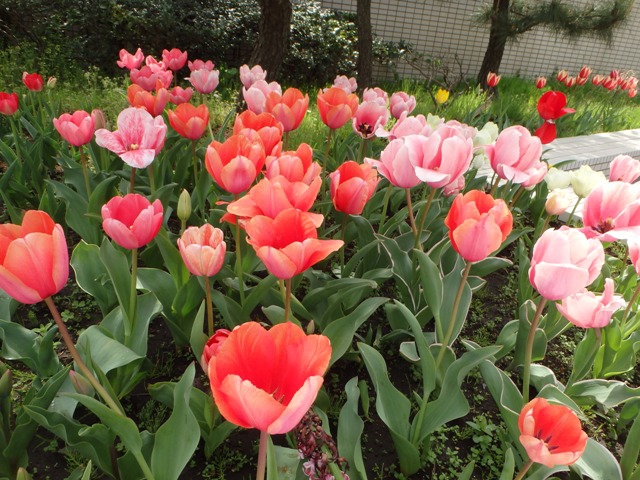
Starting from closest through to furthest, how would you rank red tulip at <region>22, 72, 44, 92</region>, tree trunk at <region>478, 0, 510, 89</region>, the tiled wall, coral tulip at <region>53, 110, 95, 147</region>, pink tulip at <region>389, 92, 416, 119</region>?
1. coral tulip at <region>53, 110, 95, 147</region>
2. pink tulip at <region>389, 92, 416, 119</region>
3. red tulip at <region>22, 72, 44, 92</region>
4. tree trunk at <region>478, 0, 510, 89</region>
5. the tiled wall

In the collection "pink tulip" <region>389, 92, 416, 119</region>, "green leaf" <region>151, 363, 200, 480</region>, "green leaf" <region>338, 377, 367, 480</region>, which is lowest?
"green leaf" <region>338, 377, 367, 480</region>

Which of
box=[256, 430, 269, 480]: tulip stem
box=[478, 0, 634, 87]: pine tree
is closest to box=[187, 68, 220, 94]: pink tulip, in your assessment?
box=[256, 430, 269, 480]: tulip stem

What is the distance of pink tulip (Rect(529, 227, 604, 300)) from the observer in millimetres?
817

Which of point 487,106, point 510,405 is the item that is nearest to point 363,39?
→ point 487,106

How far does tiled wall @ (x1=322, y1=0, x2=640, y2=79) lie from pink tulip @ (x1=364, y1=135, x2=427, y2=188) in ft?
21.7

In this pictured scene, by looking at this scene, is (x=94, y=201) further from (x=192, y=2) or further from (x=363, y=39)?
(x=192, y=2)

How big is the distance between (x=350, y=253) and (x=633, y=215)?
108 centimetres

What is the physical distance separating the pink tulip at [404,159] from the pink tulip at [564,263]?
15.5 inches

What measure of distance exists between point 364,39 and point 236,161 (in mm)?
4946

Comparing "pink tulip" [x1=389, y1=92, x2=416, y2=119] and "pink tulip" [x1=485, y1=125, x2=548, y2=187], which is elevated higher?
"pink tulip" [x1=485, y1=125, x2=548, y2=187]

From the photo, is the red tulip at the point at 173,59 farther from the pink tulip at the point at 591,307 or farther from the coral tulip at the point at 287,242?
the pink tulip at the point at 591,307

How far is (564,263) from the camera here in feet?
2.71

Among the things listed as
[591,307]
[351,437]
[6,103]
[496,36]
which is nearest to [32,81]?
[6,103]

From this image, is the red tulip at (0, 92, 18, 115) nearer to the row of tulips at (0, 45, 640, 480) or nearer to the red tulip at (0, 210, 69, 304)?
the row of tulips at (0, 45, 640, 480)
